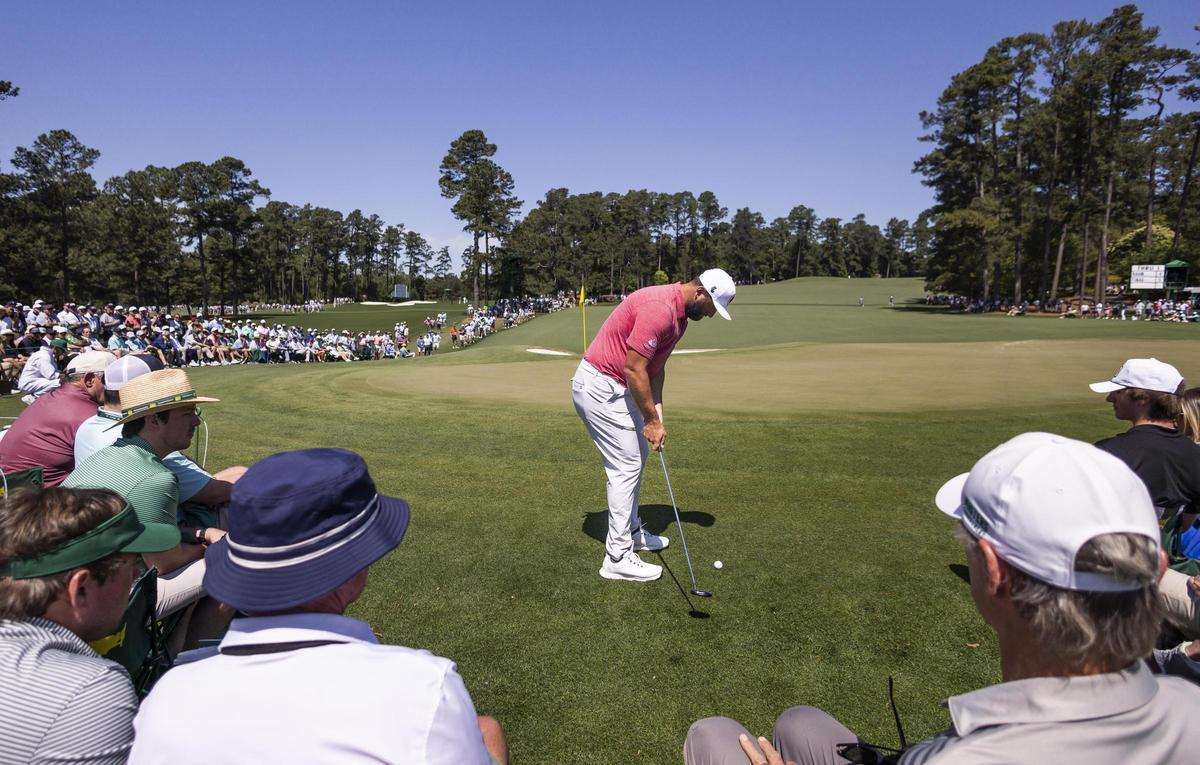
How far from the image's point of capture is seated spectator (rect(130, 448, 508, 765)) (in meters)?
1.47

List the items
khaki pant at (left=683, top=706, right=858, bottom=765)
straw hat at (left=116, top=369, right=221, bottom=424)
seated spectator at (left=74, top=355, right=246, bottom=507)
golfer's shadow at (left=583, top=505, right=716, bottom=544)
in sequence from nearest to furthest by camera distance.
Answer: khaki pant at (left=683, top=706, right=858, bottom=765), straw hat at (left=116, top=369, right=221, bottom=424), seated spectator at (left=74, top=355, right=246, bottom=507), golfer's shadow at (left=583, top=505, right=716, bottom=544)

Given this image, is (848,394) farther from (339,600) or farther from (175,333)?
(175,333)

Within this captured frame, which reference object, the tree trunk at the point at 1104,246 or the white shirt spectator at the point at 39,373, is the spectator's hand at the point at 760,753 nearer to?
the white shirt spectator at the point at 39,373

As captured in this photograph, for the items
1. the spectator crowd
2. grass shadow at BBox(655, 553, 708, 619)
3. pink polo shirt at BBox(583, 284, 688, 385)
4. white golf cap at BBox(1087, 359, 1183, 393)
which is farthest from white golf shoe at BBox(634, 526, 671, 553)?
the spectator crowd

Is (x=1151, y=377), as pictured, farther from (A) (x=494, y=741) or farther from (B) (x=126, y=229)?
(B) (x=126, y=229)

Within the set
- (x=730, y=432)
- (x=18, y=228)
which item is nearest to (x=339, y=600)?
(x=730, y=432)

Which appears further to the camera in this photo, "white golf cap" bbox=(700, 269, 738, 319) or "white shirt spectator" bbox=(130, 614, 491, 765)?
"white golf cap" bbox=(700, 269, 738, 319)

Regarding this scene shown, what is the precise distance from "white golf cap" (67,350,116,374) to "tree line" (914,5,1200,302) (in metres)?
64.1

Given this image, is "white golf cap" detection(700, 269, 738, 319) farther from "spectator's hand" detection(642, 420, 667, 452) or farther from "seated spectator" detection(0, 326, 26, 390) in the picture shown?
"seated spectator" detection(0, 326, 26, 390)

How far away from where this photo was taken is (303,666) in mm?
1549

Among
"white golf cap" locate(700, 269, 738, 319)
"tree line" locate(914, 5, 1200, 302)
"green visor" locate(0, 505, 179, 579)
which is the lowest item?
"green visor" locate(0, 505, 179, 579)

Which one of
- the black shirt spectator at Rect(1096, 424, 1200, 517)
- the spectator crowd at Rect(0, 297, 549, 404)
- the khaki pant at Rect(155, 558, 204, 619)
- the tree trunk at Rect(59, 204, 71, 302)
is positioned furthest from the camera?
the tree trunk at Rect(59, 204, 71, 302)

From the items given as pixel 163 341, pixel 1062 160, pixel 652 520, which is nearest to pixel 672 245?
pixel 1062 160

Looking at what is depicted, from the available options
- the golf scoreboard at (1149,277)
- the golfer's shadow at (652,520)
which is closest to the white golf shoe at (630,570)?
the golfer's shadow at (652,520)
